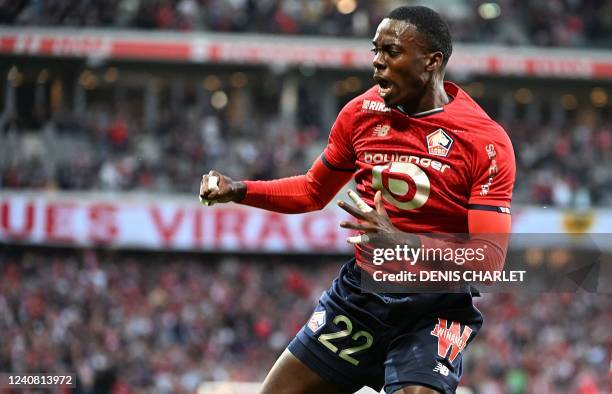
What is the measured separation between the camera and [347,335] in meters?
4.36

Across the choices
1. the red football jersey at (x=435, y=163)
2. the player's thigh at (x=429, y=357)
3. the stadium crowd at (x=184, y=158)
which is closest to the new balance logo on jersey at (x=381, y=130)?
the red football jersey at (x=435, y=163)

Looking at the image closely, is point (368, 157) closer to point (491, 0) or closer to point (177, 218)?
point (177, 218)

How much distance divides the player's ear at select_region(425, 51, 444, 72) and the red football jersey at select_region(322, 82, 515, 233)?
0.63 feet

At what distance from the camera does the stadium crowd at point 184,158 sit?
2239 cm

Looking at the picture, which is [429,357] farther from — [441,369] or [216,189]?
[216,189]

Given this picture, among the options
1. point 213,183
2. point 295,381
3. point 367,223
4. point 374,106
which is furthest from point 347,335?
point 374,106

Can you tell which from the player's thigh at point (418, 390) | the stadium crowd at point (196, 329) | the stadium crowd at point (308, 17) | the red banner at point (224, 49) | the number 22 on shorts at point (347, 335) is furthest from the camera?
the stadium crowd at point (308, 17)

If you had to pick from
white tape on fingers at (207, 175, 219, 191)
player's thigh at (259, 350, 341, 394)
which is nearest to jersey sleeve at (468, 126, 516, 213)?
player's thigh at (259, 350, 341, 394)

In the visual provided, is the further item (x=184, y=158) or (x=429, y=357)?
(x=184, y=158)

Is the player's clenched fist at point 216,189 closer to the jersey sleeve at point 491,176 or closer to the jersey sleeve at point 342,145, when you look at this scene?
the jersey sleeve at point 342,145

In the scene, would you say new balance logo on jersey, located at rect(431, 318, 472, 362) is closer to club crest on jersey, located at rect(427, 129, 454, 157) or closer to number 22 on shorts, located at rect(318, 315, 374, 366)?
number 22 on shorts, located at rect(318, 315, 374, 366)

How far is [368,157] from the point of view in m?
4.39

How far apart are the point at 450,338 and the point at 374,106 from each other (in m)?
1.11

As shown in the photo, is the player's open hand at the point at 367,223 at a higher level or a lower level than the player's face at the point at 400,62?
lower
